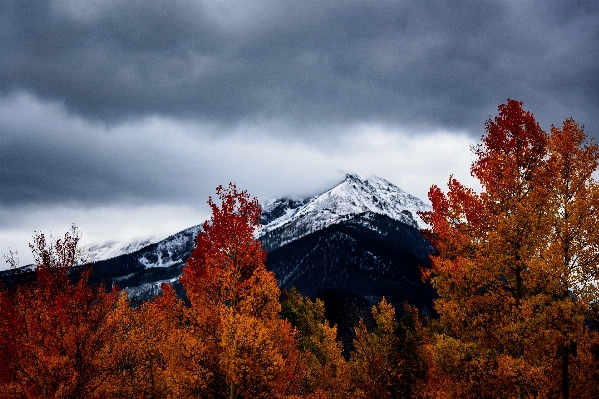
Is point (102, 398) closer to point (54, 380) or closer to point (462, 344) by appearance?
point (54, 380)

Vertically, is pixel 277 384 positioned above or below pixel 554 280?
below

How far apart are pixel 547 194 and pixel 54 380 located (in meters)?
18.4

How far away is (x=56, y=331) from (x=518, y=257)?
16.4 m

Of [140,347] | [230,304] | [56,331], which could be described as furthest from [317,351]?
[56,331]

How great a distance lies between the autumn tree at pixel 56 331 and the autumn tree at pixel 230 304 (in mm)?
3618

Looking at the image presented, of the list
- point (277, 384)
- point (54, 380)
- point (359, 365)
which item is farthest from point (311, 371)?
point (54, 380)

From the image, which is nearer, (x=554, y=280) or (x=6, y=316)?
(x=554, y=280)

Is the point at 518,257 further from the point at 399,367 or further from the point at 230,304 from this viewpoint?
the point at 399,367

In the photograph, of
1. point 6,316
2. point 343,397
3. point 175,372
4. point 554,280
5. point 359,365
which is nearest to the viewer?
point 554,280

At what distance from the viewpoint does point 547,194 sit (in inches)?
501

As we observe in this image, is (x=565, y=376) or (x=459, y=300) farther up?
(x=459, y=300)

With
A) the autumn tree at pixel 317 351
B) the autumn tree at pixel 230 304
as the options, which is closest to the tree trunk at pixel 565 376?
the autumn tree at pixel 230 304

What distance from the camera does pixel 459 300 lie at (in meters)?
13.5

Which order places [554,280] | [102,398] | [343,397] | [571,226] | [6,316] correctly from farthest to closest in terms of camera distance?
[343,397], [102,398], [6,316], [571,226], [554,280]
